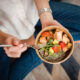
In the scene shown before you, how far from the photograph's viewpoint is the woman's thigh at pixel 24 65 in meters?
A: 1.00

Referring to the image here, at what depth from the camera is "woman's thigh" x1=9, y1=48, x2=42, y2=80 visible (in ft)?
3.27

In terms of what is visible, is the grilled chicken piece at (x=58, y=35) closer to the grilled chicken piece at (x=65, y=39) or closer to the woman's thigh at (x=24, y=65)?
the grilled chicken piece at (x=65, y=39)

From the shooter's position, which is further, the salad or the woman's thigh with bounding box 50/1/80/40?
the woman's thigh with bounding box 50/1/80/40

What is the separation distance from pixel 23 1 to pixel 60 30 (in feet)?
0.99

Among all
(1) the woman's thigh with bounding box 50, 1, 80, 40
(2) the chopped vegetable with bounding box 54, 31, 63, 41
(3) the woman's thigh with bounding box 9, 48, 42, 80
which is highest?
(2) the chopped vegetable with bounding box 54, 31, 63, 41

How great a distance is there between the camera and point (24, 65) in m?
1.01

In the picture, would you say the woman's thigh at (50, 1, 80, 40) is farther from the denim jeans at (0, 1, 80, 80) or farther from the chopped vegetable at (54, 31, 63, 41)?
the chopped vegetable at (54, 31, 63, 41)

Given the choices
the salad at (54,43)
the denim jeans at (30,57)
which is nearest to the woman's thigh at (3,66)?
the denim jeans at (30,57)

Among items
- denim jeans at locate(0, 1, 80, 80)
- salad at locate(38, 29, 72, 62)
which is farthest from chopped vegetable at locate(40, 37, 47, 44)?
denim jeans at locate(0, 1, 80, 80)

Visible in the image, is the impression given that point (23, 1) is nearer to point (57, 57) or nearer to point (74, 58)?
point (57, 57)

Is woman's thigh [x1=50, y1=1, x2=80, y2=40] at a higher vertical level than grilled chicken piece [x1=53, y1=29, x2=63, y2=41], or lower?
lower

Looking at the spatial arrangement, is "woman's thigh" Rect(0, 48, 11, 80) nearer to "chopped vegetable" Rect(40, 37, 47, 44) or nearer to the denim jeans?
the denim jeans

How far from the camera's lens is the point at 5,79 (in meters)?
0.97

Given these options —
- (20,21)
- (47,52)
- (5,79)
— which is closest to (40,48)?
(47,52)
